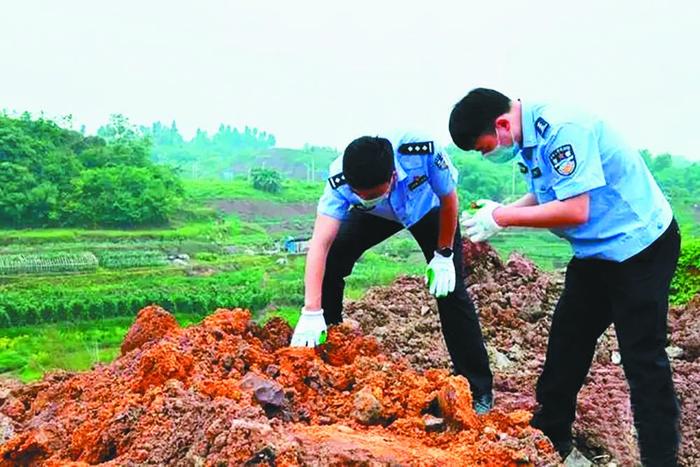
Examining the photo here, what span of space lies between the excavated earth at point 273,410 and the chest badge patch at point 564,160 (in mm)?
762

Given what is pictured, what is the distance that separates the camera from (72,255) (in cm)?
1698

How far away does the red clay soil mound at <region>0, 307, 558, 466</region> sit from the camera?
2.02 meters

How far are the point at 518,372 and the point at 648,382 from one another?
6.38ft

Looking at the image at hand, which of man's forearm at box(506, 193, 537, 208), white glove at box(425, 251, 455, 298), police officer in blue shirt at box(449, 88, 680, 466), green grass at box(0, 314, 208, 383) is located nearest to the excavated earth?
white glove at box(425, 251, 455, 298)

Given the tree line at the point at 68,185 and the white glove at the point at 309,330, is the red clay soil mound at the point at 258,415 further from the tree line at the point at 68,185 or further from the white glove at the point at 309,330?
the tree line at the point at 68,185

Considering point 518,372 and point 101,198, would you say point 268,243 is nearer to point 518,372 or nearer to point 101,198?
point 101,198

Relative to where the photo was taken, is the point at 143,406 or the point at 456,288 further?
the point at 456,288

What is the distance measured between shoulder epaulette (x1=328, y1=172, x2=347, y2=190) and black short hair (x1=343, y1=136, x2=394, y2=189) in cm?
17

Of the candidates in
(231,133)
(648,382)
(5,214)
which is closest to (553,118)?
(648,382)

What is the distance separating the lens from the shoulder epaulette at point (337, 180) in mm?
2879

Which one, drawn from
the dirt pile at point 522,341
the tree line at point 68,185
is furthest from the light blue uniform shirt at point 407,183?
the tree line at point 68,185

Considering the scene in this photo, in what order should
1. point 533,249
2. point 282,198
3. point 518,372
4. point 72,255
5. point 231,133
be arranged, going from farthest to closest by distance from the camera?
point 231,133
point 282,198
point 533,249
point 72,255
point 518,372

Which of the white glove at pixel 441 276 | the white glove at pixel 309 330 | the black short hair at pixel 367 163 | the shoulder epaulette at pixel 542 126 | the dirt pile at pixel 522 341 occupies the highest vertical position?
the shoulder epaulette at pixel 542 126

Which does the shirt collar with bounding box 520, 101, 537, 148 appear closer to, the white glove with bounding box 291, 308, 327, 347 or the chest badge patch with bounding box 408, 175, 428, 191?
the chest badge patch with bounding box 408, 175, 428, 191
